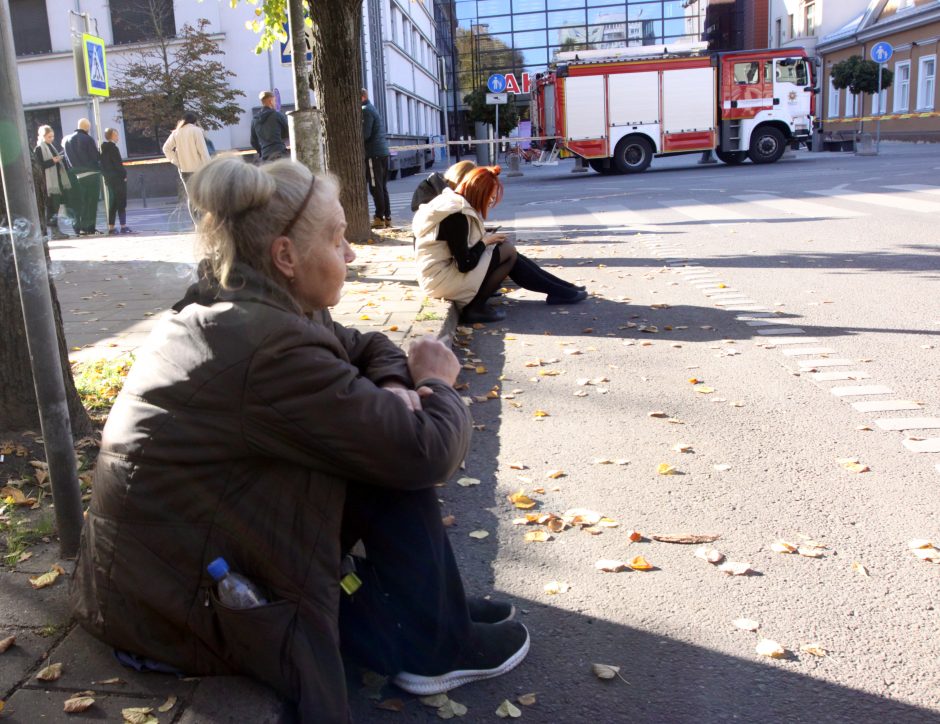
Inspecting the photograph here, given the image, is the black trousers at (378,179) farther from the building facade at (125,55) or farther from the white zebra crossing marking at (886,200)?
the building facade at (125,55)

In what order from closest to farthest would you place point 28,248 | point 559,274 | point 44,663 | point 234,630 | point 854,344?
point 234,630 < point 44,663 < point 28,248 < point 854,344 < point 559,274

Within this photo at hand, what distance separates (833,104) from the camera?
52.4 meters

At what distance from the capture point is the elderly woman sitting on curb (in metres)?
2.05

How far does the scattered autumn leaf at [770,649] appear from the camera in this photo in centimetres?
273

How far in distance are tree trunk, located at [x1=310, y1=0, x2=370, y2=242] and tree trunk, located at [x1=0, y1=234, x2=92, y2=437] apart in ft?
26.6

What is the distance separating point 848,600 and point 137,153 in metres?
34.6

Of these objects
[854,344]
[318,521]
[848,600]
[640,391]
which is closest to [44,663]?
[318,521]

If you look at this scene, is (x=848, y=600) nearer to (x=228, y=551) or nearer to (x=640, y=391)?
(x=228, y=551)

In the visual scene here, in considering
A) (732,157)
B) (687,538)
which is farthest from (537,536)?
(732,157)

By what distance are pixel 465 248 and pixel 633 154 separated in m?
22.5

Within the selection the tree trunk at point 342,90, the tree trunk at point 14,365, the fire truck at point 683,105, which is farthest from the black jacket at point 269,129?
the fire truck at point 683,105

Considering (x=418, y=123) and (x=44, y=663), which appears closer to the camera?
(x=44, y=663)

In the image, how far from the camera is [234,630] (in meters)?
2.14

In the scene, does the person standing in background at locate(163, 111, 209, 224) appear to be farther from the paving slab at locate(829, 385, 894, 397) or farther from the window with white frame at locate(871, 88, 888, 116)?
the window with white frame at locate(871, 88, 888, 116)
